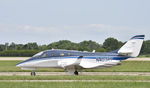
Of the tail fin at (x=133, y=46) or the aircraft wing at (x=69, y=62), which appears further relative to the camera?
the aircraft wing at (x=69, y=62)

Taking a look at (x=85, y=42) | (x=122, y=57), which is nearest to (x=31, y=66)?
Result: (x=122, y=57)

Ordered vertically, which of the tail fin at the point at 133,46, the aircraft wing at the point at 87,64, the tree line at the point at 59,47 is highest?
the tree line at the point at 59,47

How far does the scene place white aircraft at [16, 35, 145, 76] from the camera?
30.2 meters

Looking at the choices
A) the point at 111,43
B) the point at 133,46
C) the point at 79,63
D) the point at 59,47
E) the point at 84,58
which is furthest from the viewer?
the point at 111,43

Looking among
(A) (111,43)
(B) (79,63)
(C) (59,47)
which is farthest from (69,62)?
(A) (111,43)

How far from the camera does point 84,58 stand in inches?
1209

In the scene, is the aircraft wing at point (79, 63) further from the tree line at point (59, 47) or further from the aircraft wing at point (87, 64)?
the tree line at point (59, 47)

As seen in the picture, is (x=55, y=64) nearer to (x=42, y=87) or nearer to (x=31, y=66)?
(x=31, y=66)

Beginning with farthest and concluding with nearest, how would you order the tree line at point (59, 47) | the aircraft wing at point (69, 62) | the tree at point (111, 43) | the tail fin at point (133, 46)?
1. the tree at point (111, 43)
2. the tree line at point (59, 47)
3. the aircraft wing at point (69, 62)
4. the tail fin at point (133, 46)

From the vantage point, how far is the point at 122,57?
30.5m

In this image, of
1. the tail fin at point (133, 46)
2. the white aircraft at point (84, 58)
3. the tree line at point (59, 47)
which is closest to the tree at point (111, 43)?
the tree line at point (59, 47)

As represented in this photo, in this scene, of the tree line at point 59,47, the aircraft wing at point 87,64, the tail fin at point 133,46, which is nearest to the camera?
the tail fin at point 133,46

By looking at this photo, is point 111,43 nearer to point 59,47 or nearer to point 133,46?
point 59,47

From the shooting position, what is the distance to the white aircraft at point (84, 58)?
30172 millimetres
